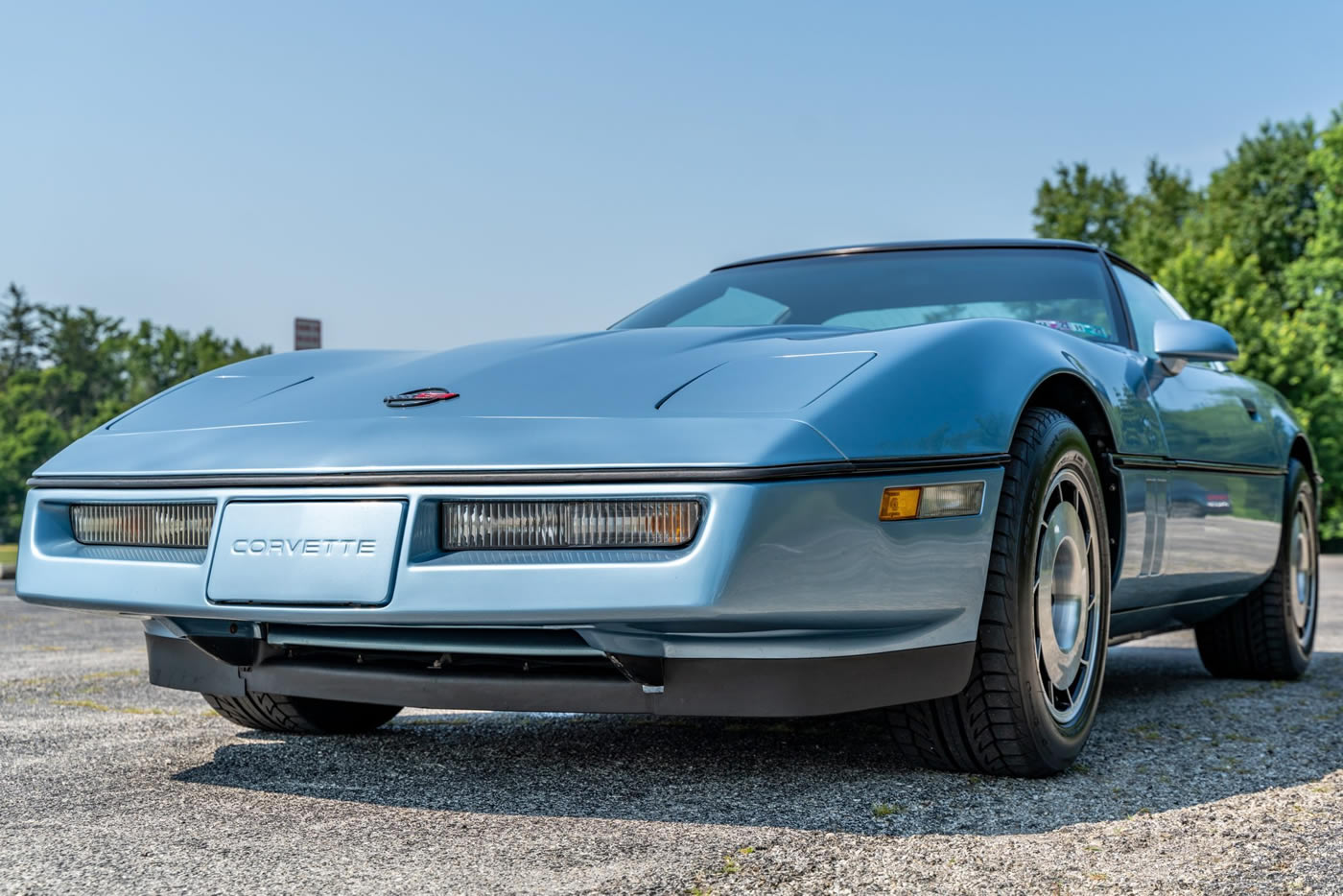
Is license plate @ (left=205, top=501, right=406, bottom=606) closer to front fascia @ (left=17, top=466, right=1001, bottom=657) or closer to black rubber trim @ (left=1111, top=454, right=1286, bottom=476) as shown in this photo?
front fascia @ (left=17, top=466, right=1001, bottom=657)

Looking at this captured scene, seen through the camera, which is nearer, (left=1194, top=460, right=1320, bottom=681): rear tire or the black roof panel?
the black roof panel

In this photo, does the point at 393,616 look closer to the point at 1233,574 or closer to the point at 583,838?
the point at 583,838

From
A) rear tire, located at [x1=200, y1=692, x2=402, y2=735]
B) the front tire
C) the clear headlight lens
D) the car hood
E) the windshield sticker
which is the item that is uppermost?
the windshield sticker

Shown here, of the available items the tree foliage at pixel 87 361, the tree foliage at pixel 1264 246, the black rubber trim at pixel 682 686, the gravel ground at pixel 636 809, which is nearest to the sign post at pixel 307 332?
the gravel ground at pixel 636 809

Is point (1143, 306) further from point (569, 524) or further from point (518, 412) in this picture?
point (569, 524)

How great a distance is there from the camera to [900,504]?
8.23 ft

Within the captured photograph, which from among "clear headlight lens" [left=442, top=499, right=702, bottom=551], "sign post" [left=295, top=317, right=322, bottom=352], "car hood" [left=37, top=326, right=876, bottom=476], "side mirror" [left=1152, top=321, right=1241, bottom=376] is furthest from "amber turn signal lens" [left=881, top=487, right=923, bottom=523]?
"sign post" [left=295, top=317, right=322, bottom=352]

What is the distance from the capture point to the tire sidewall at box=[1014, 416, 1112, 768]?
9.12 ft

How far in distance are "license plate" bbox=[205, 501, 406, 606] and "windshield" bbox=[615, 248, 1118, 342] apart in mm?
1682

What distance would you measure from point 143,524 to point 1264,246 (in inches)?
1641

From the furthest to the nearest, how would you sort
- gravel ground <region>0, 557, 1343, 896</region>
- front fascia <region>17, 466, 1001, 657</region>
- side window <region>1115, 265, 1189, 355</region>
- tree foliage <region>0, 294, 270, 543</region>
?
1. tree foliage <region>0, 294, 270, 543</region>
2. side window <region>1115, 265, 1189, 355</region>
3. front fascia <region>17, 466, 1001, 657</region>
4. gravel ground <region>0, 557, 1343, 896</region>

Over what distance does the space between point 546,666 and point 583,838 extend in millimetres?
388

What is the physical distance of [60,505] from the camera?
2.92 m

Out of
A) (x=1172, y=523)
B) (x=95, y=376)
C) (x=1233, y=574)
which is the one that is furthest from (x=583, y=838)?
(x=95, y=376)
